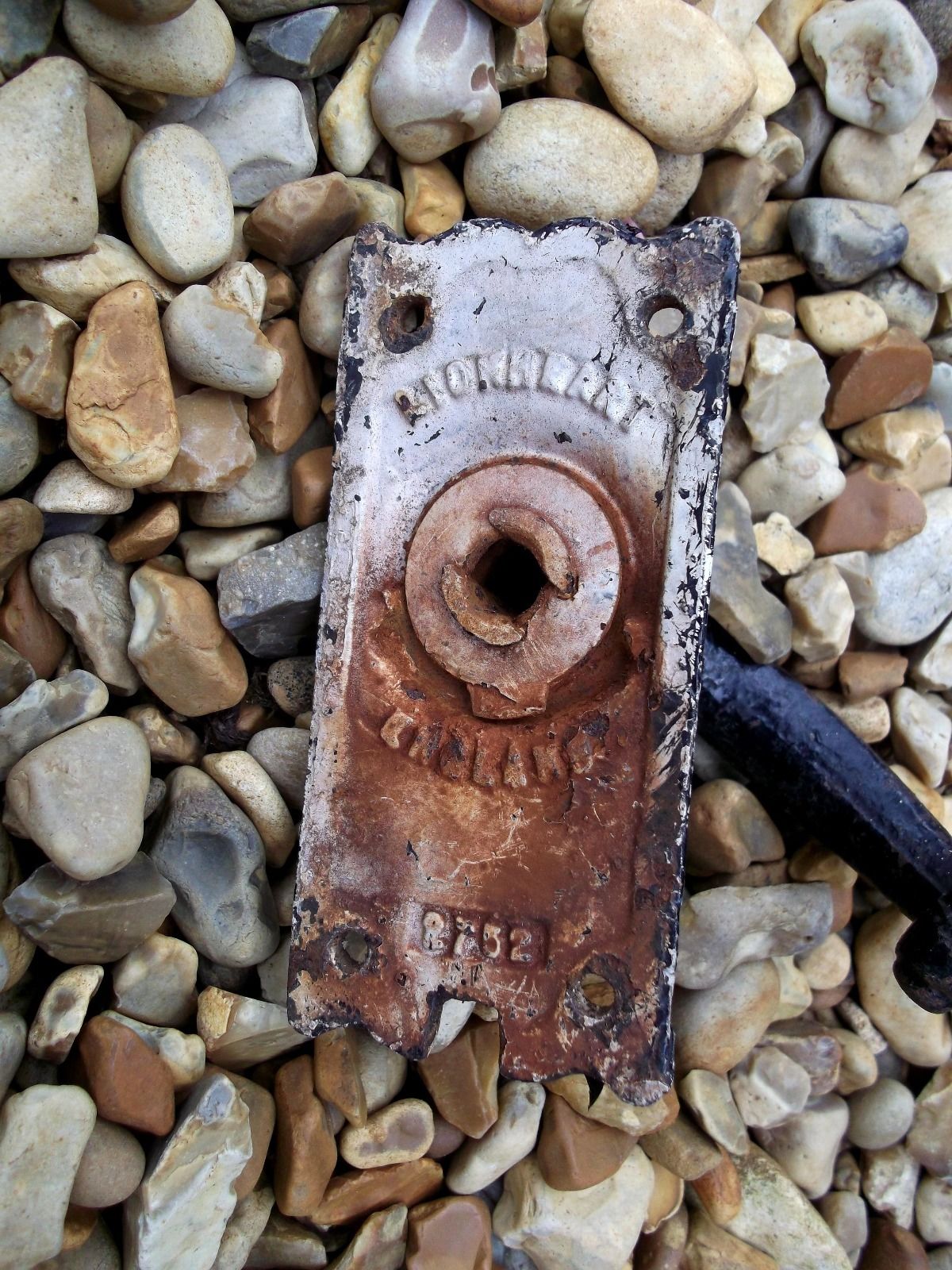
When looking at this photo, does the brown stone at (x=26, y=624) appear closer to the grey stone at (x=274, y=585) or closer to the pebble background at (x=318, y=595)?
the pebble background at (x=318, y=595)

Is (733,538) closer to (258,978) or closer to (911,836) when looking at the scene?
(911,836)

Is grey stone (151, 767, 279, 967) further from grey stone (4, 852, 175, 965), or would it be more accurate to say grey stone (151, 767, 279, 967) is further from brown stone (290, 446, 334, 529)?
brown stone (290, 446, 334, 529)

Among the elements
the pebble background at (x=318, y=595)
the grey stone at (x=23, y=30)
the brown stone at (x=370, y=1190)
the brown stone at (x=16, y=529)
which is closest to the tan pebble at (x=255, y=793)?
the pebble background at (x=318, y=595)

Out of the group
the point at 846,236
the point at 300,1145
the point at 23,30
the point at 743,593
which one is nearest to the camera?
the point at 23,30

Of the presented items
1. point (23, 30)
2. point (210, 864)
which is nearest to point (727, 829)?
point (210, 864)

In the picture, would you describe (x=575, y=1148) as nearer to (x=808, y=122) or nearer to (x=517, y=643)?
(x=517, y=643)

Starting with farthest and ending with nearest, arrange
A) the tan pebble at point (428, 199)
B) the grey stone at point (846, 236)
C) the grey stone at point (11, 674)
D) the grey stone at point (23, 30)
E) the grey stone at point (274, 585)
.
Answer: the grey stone at point (846, 236)
the tan pebble at point (428, 199)
the grey stone at point (274, 585)
the grey stone at point (11, 674)
the grey stone at point (23, 30)
